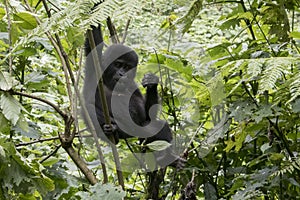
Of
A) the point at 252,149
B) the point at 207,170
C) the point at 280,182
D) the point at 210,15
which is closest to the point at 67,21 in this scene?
the point at 280,182

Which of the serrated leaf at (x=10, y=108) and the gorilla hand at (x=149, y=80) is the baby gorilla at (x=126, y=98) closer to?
the gorilla hand at (x=149, y=80)

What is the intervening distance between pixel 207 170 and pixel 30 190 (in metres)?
0.73

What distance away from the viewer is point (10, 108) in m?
1.08

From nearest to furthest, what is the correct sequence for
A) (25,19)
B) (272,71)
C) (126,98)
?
1. (272,71)
2. (25,19)
3. (126,98)

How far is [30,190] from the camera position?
119 centimetres

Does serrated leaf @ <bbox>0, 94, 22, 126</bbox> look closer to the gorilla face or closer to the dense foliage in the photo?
the dense foliage

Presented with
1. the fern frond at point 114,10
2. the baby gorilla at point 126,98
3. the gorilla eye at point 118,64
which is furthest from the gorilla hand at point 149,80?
the fern frond at point 114,10

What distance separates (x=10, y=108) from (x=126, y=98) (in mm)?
2119

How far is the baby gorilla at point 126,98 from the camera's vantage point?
2.84 m

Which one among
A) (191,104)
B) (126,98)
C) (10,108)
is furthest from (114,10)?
(126,98)

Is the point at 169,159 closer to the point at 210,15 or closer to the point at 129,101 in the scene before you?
the point at 129,101

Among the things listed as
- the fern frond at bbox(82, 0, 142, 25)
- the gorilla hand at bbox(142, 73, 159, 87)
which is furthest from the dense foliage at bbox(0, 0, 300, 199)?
the gorilla hand at bbox(142, 73, 159, 87)

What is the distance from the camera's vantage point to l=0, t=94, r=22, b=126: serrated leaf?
105cm

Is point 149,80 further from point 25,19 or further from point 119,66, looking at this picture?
point 25,19
